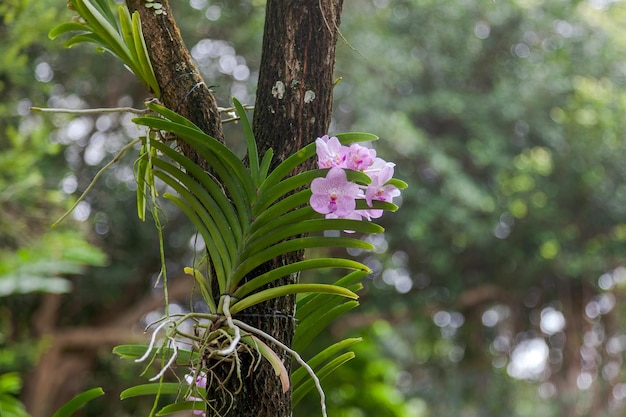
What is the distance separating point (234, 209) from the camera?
1.01 meters

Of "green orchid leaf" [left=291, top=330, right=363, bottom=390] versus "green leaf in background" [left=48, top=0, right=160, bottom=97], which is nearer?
"green leaf in background" [left=48, top=0, right=160, bottom=97]

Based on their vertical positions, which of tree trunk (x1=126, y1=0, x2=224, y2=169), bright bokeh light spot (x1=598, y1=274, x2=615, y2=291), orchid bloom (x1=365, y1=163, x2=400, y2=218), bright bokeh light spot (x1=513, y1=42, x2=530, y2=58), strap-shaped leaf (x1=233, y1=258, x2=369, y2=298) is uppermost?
bright bokeh light spot (x1=513, y1=42, x2=530, y2=58)

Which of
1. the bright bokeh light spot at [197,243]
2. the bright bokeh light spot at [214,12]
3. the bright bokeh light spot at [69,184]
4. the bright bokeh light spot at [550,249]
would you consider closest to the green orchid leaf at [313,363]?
the bright bokeh light spot at [197,243]

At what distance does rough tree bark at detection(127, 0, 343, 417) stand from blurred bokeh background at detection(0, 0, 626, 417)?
3.21 metres

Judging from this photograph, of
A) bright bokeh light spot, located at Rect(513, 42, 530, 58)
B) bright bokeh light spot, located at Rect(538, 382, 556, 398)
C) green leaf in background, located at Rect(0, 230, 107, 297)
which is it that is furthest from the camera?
bright bokeh light spot, located at Rect(538, 382, 556, 398)

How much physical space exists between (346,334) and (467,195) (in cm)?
207

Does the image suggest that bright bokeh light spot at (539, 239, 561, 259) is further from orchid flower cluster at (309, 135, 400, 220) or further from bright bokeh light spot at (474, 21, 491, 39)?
orchid flower cluster at (309, 135, 400, 220)

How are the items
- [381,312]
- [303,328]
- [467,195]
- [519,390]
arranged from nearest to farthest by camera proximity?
1. [303,328]
2. [467,195]
3. [381,312]
4. [519,390]

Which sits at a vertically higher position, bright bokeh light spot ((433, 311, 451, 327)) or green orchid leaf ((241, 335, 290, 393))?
green orchid leaf ((241, 335, 290, 393))

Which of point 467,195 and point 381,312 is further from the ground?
point 467,195

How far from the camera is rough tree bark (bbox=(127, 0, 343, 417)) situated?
102 centimetres

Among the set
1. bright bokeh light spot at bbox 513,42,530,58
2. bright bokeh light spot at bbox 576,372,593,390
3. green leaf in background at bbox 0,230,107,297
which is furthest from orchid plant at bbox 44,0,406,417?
bright bokeh light spot at bbox 576,372,593,390

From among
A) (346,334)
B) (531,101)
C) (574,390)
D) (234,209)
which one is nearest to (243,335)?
(234,209)

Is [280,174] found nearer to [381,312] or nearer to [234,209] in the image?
[234,209]
